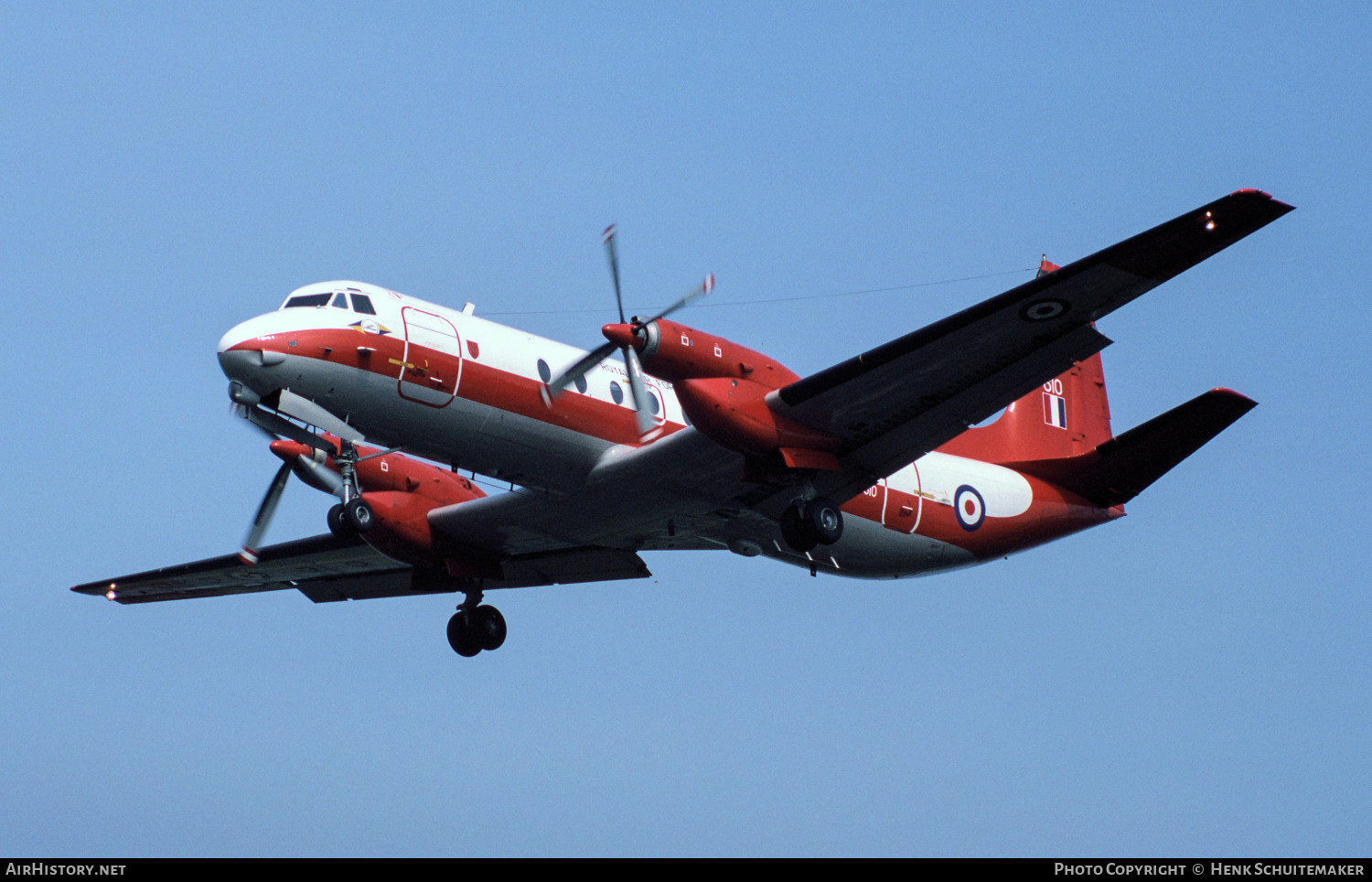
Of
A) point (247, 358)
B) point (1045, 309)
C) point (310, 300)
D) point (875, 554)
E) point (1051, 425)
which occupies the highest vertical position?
point (1051, 425)

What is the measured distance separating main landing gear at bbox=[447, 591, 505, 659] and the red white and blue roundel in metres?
6.93

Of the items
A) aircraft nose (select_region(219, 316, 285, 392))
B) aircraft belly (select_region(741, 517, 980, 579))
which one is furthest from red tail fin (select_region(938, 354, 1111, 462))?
aircraft nose (select_region(219, 316, 285, 392))

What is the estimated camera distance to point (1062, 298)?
16.7m

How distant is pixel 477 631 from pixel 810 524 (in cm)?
610

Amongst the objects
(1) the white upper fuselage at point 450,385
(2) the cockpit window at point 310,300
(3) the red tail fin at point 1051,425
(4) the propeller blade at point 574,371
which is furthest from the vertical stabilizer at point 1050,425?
(2) the cockpit window at point 310,300

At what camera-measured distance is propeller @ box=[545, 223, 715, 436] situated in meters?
17.8

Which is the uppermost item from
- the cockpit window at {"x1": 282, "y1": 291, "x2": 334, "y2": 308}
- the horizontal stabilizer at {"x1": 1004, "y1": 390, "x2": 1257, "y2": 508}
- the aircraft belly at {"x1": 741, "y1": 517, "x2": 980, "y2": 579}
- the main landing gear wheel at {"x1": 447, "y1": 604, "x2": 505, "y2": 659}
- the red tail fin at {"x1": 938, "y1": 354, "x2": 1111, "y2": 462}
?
the red tail fin at {"x1": 938, "y1": 354, "x2": 1111, "y2": 462}

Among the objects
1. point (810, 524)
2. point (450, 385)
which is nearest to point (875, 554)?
point (810, 524)

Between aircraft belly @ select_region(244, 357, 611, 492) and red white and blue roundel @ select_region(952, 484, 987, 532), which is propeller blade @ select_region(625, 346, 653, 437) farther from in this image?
red white and blue roundel @ select_region(952, 484, 987, 532)

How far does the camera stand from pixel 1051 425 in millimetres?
23781

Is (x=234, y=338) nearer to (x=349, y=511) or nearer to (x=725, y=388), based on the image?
(x=349, y=511)

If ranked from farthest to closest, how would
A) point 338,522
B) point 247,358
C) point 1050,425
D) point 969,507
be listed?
A: 1. point 1050,425
2. point 969,507
3. point 338,522
4. point 247,358
